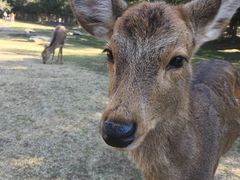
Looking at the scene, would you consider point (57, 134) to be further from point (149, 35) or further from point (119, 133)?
point (119, 133)

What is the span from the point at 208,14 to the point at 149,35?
855 mm

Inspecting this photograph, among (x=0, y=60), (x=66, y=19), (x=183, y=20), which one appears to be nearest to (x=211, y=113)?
(x=183, y=20)

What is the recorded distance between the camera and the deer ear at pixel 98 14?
3.58m

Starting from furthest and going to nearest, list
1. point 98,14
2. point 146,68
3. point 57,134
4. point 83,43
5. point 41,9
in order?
point 41,9, point 83,43, point 57,134, point 98,14, point 146,68

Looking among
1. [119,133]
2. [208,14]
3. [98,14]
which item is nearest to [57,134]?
[98,14]

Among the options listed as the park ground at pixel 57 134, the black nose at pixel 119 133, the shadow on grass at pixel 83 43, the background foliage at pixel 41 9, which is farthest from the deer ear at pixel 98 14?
the background foliage at pixel 41 9

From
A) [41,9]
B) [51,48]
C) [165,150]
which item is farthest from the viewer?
[41,9]

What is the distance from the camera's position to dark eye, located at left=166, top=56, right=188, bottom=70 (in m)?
2.94

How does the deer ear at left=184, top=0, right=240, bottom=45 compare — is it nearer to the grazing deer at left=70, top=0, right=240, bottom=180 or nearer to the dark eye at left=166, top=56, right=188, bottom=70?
the grazing deer at left=70, top=0, right=240, bottom=180

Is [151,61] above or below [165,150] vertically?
above

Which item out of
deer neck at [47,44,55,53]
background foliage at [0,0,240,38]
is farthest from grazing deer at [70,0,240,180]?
background foliage at [0,0,240,38]

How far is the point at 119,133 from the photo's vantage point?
2.36 metres

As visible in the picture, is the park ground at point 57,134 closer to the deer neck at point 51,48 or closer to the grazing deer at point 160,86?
the grazing deer at point 160,86

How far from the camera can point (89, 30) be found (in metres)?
3.83
